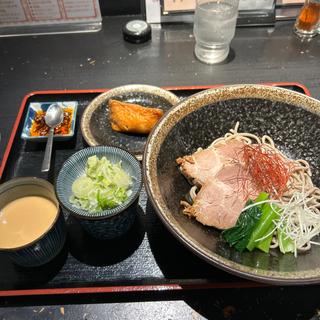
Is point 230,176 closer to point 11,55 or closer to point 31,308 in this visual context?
point 31,308

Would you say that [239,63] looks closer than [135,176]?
No

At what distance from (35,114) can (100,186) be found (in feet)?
2.42

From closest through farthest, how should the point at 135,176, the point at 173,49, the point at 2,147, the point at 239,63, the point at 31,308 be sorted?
the point at 31,308 < the point at 135,176 < the point at 2,147 < the point at 239,63 < the point at 173,49

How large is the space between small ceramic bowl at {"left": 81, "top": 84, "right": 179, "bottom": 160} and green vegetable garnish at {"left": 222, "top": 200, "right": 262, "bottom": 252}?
0.59m

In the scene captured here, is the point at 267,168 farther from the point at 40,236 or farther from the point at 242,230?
the point at 40,236

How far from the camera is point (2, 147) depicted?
172cm

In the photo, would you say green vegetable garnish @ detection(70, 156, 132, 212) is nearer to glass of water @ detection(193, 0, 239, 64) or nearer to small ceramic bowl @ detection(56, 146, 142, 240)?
small ceramic bowl @ detection(56, 146, 142, 240)

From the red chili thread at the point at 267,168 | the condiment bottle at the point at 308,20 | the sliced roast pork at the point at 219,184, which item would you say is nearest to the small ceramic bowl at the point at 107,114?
the sliced roast pork at the point at 219,184

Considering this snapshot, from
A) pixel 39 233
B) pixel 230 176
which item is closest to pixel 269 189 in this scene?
pixel 230 176

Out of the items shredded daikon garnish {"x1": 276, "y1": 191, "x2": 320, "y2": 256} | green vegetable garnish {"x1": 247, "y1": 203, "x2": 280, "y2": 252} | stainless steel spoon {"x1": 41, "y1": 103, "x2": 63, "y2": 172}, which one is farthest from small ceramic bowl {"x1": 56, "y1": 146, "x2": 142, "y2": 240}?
shredded daikon garnish {"x1": 276, "y1": 191, "x2": 320, "y2": 256}

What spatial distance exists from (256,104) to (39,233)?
1069 millimetres

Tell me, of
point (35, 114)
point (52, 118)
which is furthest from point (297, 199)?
point (35, 114)

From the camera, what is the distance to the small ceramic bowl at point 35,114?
1.65 meters

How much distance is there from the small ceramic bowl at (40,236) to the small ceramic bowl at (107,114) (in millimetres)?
378
